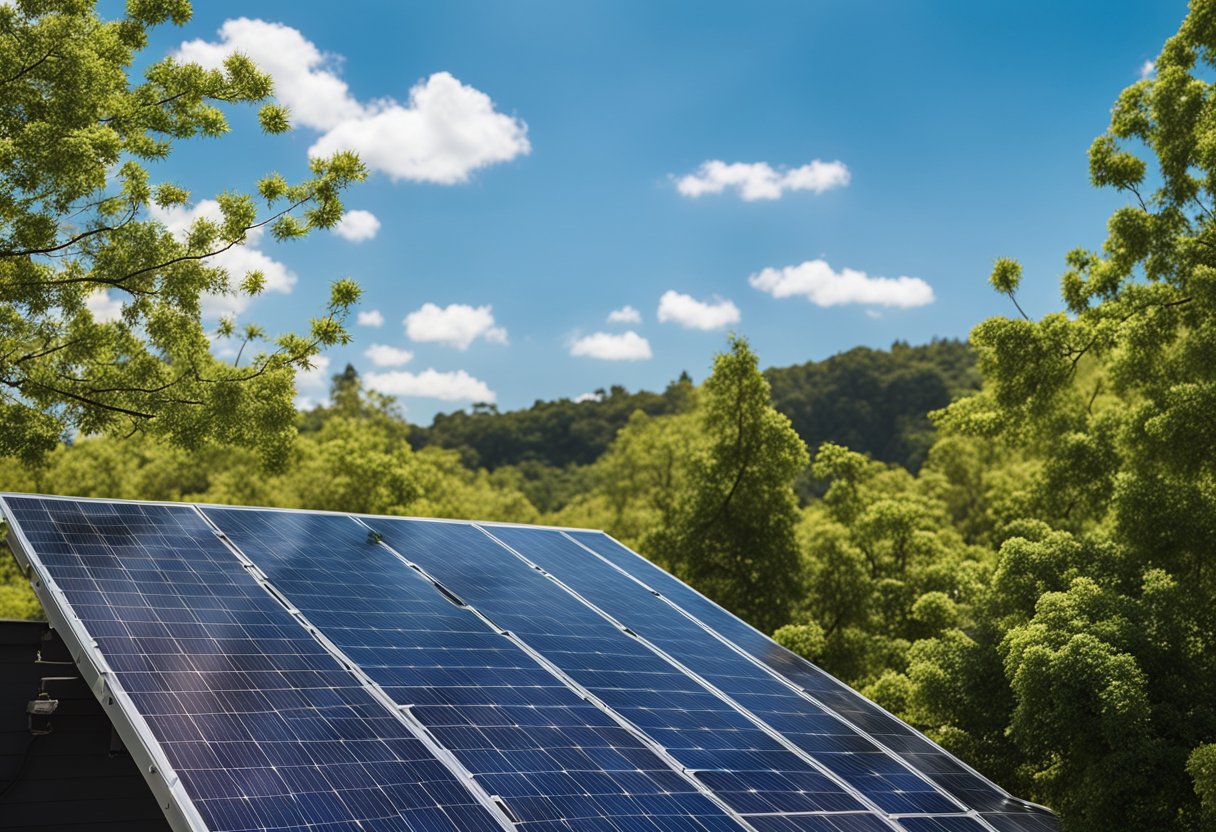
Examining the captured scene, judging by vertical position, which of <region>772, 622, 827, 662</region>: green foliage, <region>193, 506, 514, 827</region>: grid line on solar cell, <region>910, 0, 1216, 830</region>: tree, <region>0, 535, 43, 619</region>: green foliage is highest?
<region>910, 0, 1216, 830</region>: tree

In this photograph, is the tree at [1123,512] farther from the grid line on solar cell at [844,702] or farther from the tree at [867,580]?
the tree at [867,580]

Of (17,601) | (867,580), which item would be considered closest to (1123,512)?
(867,580)

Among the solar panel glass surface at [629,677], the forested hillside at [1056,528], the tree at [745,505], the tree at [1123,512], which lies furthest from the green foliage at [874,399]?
the solar panel glass surface at [629,677]

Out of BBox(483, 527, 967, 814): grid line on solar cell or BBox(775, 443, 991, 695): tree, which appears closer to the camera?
BBox(483, 527, 967, 814): grid line on solar cell

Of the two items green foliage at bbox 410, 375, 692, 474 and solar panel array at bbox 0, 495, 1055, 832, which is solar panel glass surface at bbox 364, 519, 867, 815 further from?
green foliage at bbox 410, 375, 692, 474

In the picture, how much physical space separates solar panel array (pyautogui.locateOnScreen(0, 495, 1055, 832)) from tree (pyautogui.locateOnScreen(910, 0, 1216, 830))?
1773 mm

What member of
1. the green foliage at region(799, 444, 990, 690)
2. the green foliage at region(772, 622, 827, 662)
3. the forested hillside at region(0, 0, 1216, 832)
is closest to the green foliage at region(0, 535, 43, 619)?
the forested hillside at region(0, 0, 1216, 832)

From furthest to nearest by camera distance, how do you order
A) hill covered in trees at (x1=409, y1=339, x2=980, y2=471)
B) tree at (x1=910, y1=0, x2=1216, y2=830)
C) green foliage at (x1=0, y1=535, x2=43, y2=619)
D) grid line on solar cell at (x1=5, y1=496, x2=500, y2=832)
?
1. hill covered in trees at (x1=409, y1=339, x2=980, y2=471)
2. green foliage at (x1=0, y1=535, x2=43, y2=619)
3. tree at (x1=910, y1=0, x2=1216, y2=830)
4. grid line on solar cell at (x1=5, y1=496, x2=500, y2=832)

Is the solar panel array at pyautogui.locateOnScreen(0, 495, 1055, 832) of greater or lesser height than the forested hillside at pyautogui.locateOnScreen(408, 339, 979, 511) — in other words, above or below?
below

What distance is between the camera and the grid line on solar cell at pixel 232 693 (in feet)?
22.6

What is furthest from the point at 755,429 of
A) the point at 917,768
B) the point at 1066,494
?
the point at 917,768

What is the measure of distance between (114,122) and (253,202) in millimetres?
2794

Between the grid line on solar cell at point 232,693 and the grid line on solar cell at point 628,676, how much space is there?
2643 mm

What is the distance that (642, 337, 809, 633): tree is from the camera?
86.1ft
